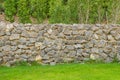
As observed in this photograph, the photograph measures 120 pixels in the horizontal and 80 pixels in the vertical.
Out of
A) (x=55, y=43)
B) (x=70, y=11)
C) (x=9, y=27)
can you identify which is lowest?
(x=55, y=43)

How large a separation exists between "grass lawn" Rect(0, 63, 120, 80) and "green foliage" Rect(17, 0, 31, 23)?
18.8ft

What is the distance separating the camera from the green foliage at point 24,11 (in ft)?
55.0

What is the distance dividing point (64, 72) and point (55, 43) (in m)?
2.04

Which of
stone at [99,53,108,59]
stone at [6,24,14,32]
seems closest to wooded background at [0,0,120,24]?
stone at [99,53,108,59]

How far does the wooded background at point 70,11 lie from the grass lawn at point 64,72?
4364 millimetres

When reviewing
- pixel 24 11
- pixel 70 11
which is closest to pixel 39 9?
pixel 24 11

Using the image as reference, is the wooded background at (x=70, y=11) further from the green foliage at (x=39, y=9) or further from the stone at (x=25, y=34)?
the stone at (x=25, y=34)

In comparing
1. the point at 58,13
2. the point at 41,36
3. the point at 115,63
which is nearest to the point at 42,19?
the point at 58,13

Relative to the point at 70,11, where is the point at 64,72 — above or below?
below

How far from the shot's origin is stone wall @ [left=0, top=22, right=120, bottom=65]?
11945 mm

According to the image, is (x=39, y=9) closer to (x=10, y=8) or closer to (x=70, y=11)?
(x=70, y=11)

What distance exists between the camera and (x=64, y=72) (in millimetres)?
10250

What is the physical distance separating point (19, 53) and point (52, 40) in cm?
118

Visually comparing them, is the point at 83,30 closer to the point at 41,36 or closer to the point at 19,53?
the point at 41,36
